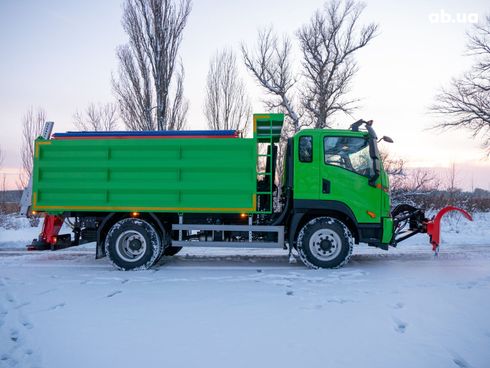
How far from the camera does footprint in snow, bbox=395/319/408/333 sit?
12.3 feet

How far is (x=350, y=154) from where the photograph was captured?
6.80 m

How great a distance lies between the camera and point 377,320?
4035 millimetres

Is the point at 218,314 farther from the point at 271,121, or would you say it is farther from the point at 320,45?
the point at 320,45

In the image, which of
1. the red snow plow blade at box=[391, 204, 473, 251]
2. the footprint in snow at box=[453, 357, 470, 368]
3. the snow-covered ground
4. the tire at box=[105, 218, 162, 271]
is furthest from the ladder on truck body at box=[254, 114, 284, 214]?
the footprint in snow at box=[453, 357, 470, 368]

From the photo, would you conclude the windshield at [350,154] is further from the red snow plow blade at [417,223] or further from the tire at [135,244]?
the tire at [135,244]

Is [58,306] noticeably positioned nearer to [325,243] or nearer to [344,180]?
[325,243]

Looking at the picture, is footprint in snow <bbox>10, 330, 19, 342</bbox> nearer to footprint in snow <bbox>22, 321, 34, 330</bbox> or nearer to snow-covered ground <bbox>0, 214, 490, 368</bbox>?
snow-covered ground <bbox>0, 214, 490, 368</bbox>

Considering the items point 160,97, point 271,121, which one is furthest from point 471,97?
point 271,121

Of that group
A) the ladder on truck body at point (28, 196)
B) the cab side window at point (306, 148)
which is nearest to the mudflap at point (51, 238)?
the ladder on truck body at point (28, 196)

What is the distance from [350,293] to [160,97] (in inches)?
578

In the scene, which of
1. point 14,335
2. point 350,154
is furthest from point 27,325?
point 350,154

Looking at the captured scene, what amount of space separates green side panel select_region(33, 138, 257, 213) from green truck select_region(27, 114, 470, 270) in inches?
0.7

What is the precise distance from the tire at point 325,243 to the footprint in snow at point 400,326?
2674 mm

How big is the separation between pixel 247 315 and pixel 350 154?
152 inches
